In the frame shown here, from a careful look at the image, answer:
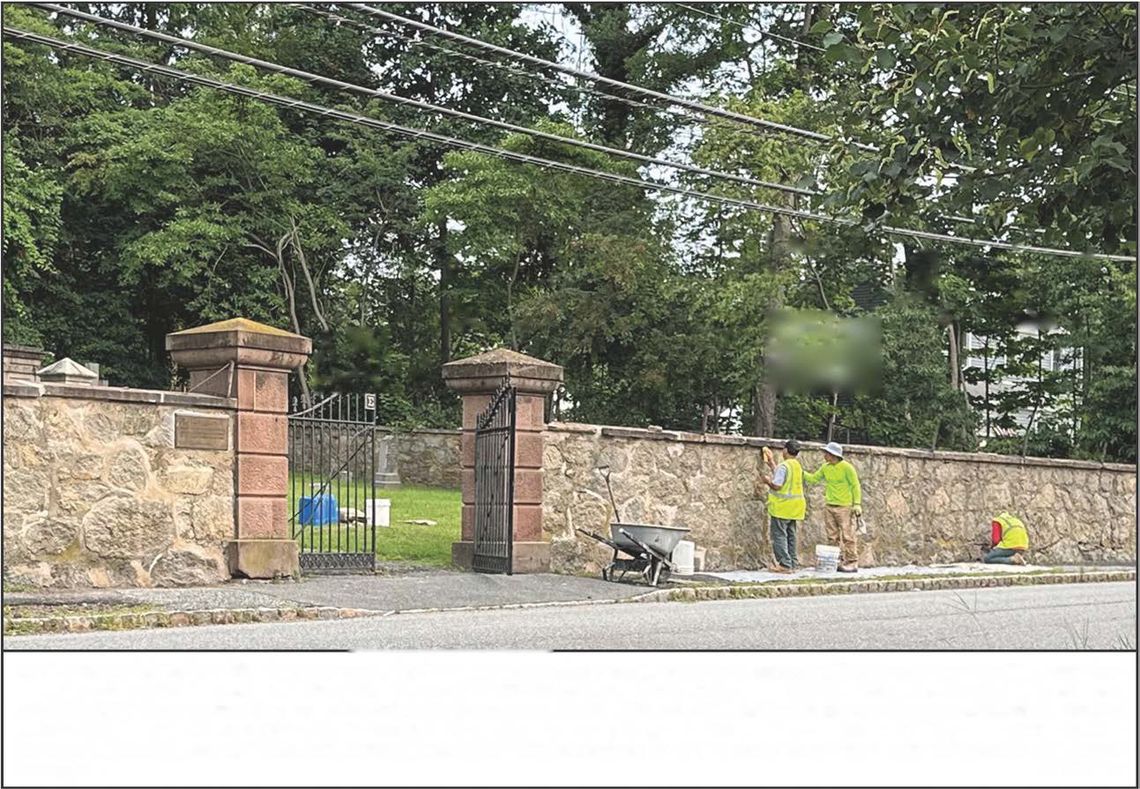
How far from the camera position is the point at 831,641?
1200cm

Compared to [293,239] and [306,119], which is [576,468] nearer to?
[293,239]

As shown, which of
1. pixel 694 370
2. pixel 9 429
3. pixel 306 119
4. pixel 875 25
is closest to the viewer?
pixel 875 25

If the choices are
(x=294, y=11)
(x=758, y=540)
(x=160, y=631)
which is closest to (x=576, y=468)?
(x=758, y=540)

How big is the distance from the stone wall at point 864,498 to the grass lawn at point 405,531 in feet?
6.16

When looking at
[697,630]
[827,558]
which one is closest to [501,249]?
[827,558]

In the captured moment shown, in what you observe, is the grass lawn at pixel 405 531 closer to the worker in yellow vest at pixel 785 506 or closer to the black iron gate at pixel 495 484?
the black iron gate at pixel 495 484

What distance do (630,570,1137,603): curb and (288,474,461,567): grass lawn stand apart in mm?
3061

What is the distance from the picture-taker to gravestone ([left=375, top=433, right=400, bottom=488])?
32344mm

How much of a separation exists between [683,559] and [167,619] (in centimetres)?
806

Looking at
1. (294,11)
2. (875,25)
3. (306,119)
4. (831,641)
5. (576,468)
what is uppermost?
(294,11)

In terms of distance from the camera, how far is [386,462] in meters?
32.8

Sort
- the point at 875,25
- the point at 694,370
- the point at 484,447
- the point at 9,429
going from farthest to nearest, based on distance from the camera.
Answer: the point at 694,370 → the point at 484,447 → the point at 9,429 → the point at 875,25

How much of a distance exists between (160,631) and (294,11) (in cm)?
3190

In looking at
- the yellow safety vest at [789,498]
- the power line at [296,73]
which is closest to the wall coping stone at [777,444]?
the yellow safety vest at [789,498]
